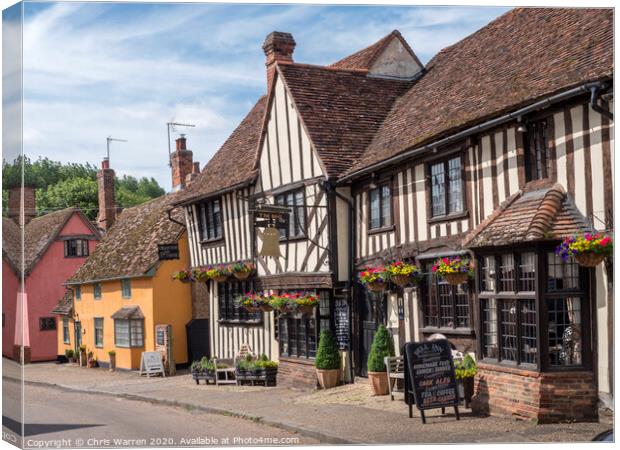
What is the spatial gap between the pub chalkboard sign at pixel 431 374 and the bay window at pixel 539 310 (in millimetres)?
787

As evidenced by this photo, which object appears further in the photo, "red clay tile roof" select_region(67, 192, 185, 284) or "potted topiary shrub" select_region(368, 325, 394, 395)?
"red clay tile roof" select_region(67, 192, 185, 284)

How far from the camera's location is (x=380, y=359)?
17.5m

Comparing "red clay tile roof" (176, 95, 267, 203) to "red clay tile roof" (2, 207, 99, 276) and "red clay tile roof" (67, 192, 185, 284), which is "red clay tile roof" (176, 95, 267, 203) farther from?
"red clay tile roof" (2, 207, 99, 276)

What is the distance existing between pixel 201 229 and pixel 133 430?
12.4 meters

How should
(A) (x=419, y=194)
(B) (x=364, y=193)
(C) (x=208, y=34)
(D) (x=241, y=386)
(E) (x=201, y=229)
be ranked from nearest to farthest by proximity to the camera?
1. (C) (x=208, y=34)
2. (A) (x=419, y=194)
3. (B) (x=364, y=193)
4. (D) (x=241, y=386)
5. (E) (x=201, y=229)

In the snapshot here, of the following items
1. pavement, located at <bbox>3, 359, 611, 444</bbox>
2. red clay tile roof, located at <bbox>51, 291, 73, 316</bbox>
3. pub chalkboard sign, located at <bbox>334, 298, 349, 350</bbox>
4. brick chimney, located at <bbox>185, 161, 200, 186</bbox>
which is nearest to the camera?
pavement, located at <bbox>3, 359, 611, 444</bbox>

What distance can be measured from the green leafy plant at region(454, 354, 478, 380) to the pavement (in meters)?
0.54

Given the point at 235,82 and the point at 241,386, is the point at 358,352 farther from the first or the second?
the point at 235,82

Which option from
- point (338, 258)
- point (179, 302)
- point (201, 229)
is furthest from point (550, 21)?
point (179, 302)

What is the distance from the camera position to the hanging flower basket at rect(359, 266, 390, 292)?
17.5 m

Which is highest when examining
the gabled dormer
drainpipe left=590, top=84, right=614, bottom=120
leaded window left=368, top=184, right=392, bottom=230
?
the gabled dormer

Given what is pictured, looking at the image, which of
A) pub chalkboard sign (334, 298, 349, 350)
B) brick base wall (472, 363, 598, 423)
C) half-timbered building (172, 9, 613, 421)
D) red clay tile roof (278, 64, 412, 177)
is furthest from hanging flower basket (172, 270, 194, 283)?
brick base wall (472, 363, 598, 423)

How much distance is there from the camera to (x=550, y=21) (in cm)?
1567

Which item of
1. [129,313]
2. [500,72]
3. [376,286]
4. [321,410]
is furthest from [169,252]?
[500,72]
